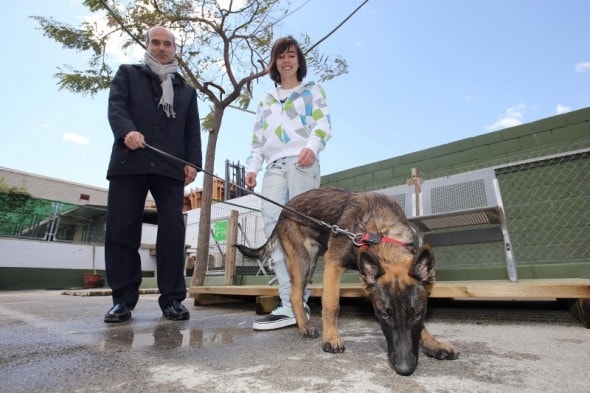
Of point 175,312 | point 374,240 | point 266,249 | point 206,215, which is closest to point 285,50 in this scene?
point 266,249

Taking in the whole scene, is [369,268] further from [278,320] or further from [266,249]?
[266,249]

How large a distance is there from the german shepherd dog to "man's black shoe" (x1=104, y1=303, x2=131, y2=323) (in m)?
1.23

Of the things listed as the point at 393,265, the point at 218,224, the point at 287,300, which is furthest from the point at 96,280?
the point at 393,265

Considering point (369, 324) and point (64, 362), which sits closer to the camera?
point (64, 362)

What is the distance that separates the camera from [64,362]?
5.51ft

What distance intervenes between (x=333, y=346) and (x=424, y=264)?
69 centimetres

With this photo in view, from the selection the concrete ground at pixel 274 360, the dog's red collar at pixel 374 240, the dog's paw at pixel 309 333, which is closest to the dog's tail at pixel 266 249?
the concrete ground at pixel 274 360

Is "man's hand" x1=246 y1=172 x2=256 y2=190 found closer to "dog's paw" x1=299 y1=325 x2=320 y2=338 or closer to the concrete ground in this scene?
the concrete ground

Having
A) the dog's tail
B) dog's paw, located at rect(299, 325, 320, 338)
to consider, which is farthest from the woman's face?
dog's paw, located at rect(299, 325, 320, 338)

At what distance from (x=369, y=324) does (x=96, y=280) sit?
13.8 m

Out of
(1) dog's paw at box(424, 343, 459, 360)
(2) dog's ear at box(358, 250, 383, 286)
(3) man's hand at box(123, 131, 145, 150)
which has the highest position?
(3) man's hand at box(123, 131, 145, 150)

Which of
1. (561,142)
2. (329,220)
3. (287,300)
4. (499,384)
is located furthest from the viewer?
(561,142)

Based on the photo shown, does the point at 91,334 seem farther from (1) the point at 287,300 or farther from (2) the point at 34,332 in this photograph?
(1) the point at 287,300

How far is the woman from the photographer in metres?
2.81
